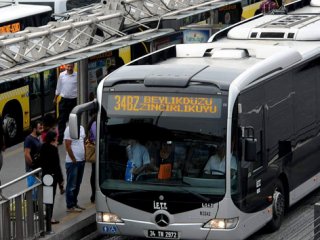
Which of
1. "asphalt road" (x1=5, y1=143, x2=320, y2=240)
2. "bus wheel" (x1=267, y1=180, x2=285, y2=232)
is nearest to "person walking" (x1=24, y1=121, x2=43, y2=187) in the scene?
"asphalt road" (x1=5, y1=143, x2=320, y2=240)

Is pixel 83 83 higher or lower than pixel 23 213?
higher

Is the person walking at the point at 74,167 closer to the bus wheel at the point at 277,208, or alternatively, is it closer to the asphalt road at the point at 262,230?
the asphalt road at the point at 262,230

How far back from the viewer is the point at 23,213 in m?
16.3

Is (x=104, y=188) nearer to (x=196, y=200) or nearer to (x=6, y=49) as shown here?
(x=196, y=200)

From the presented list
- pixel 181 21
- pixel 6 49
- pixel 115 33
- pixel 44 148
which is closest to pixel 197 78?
pixel 44 148

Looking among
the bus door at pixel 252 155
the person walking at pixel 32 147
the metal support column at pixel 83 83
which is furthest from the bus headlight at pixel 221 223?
the metal support column at pixel 83 83

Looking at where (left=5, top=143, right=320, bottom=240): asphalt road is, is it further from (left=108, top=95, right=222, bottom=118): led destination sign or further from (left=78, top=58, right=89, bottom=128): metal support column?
(left=108, top=95, right=222, bottom=118): led destination sign

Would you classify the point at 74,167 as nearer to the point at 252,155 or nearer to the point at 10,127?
the point at 252,155

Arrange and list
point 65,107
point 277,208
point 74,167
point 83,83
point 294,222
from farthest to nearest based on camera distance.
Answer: point 65,107 → point 83,83 → point 294,222 → point 74,167 → point 277,208

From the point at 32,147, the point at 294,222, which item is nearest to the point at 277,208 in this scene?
the point at 294,222

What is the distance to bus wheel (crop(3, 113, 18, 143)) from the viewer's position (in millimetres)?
24266

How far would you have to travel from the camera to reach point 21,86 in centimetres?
2456

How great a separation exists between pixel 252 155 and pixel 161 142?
124 cm

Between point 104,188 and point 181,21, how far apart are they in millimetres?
8569
